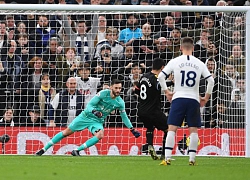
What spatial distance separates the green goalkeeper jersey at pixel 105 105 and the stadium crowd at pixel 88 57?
1.65 metres

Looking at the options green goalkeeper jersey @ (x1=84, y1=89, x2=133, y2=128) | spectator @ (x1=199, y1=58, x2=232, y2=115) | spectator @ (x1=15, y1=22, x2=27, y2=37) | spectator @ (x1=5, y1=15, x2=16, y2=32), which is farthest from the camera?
spectator @ (x1=5, y1=15, x2=16, y2=32)

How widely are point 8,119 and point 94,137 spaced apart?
3099mm

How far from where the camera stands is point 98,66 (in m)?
18.8

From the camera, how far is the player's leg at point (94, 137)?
1669 cm

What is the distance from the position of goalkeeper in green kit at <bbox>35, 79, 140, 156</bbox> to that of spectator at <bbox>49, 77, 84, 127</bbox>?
146 centimetres

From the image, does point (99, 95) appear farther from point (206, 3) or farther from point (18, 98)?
point (206, 3)

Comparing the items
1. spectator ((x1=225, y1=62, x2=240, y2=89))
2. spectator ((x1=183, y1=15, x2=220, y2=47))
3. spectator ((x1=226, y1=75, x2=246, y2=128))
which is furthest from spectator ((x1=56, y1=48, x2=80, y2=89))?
spectator ((x1=226, y1=75, x2=246, y2=128))

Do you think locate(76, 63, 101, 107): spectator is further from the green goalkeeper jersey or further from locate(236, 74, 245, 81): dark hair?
locate(236, 74, 245, 81): dark hair

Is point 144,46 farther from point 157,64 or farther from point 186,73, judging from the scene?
point 186,73

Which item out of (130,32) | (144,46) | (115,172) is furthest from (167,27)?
(115,172)

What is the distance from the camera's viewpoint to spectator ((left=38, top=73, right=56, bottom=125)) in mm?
18797

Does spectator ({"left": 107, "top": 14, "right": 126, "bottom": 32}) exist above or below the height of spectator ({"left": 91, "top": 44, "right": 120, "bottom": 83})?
above

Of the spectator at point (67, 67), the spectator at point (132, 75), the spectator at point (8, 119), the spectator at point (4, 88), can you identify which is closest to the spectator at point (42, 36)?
the spectator at point (67, 67)

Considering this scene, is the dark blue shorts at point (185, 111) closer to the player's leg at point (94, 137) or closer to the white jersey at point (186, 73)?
the white jersey at point (186, 73)
